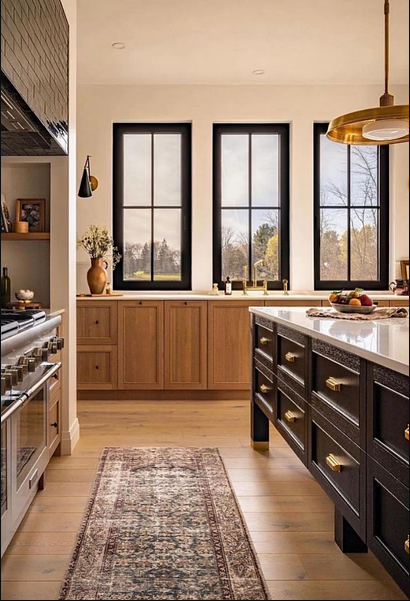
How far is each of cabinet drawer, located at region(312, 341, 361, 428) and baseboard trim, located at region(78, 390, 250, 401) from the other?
277cm

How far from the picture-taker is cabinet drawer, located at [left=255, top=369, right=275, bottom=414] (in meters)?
2.99

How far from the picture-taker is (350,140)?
2885 mm

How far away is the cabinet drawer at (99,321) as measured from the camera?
4.84 meters

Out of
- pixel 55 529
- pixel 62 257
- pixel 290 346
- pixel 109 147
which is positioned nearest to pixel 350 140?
pixel 290 346

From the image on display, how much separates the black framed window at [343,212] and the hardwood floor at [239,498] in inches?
62.2

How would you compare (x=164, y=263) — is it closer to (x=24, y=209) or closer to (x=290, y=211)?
(x=290, y=211)

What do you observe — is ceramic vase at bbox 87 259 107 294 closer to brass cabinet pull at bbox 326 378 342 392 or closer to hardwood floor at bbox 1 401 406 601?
hardwood floor at bbox 1 401 406 601

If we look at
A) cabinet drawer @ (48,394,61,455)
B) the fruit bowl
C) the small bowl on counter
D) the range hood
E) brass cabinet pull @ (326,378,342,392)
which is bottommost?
cabinet drawer @ (48,394,61,455)

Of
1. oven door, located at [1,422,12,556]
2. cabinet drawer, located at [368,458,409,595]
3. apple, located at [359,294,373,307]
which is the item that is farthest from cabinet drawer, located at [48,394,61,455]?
cabinet drawer, located at [368,458,409,595]

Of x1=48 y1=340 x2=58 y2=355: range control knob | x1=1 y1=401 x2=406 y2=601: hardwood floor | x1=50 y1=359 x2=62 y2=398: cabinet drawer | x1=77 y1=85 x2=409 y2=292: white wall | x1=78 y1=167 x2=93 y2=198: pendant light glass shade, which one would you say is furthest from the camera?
x1=77 y1=85 x2=409 y2=292: white wall

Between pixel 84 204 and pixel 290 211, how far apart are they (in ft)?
5.80

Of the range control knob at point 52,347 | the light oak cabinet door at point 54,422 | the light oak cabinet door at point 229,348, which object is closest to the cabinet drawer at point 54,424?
the light oak cabinet door at point 54,422

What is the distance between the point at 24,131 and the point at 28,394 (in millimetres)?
1163

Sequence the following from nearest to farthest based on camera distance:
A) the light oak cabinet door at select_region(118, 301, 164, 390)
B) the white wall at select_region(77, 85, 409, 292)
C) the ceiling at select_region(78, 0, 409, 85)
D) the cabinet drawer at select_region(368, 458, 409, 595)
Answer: the cabinet drawer at select_region(368, 458, 409, 595)
the ceiling at select_region(78, 0, 409, 85)
the light oak cabinet door at select_region(118, 301, 164, 390)
the white wall at select_region(77, 85, 409, 292)
